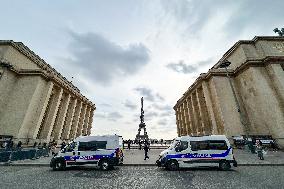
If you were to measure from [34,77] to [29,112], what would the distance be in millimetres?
7143

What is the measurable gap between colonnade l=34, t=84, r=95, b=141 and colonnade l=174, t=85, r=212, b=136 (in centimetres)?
3112

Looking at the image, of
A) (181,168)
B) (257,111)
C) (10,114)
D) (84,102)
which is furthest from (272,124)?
(84,102)

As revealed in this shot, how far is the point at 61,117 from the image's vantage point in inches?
1676

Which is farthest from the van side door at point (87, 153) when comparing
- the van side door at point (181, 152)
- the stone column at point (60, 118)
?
the stone column at point (60, 118)

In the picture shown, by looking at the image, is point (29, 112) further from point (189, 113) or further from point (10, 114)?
point (189, 113)

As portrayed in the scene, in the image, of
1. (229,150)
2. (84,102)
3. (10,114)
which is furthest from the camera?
(84,102)

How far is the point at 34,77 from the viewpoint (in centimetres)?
3600

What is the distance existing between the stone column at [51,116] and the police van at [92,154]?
25.4m

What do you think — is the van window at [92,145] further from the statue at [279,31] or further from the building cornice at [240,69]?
the statue at [279,31]

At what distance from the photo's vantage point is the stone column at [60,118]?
4022 centimetres

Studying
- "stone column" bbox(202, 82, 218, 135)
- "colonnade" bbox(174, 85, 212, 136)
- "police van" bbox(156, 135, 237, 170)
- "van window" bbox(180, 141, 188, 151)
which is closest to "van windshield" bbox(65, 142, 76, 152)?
"police van" bbox(156, 135, 237, 170)

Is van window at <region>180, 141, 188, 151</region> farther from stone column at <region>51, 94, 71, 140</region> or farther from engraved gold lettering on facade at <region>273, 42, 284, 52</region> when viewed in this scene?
engraved gold lettering on facade at <region>273, 42, 284, 52</region>

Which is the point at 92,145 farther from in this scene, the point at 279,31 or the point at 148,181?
the point at 279,31

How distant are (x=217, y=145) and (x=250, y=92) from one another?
24.8 meters
